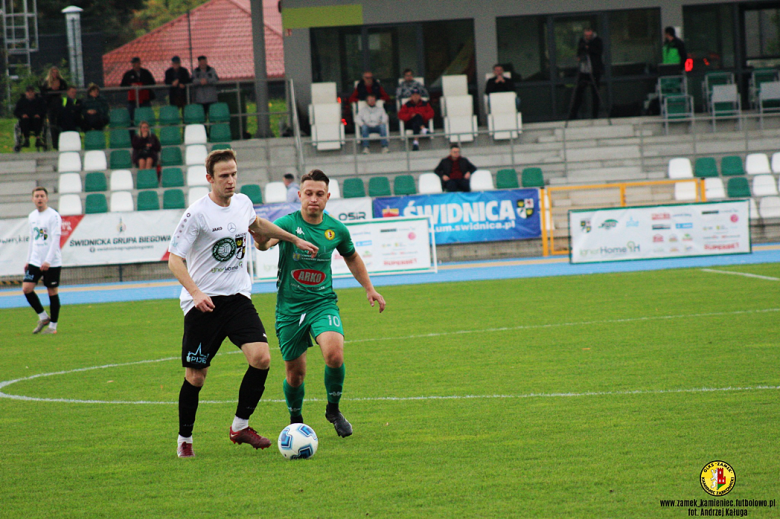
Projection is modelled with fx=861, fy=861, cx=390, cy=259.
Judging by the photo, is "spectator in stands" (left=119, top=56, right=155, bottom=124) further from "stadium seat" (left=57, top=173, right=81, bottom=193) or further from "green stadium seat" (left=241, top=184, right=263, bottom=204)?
"green stadium seat" (left=241, top=184, right=263, bottom=204)

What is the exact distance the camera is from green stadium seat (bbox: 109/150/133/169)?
24.5 m

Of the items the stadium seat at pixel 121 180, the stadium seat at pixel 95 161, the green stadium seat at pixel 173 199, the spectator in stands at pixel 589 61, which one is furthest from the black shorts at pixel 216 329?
the spectator in stands at pixel 589 61

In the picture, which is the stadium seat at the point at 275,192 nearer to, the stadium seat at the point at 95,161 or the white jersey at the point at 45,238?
the stadium seat at the point at 95,161

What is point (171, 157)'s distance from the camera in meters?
24.4

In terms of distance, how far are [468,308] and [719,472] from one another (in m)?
8.77

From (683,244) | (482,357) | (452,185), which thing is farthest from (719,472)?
(452,185)

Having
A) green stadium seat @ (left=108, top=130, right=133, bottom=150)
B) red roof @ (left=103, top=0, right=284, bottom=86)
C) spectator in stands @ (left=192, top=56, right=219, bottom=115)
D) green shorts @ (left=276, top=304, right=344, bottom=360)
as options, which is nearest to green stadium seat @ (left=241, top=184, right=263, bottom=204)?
Result: spectator in stands @ (left=192, top=56, right=219, bottom=115)

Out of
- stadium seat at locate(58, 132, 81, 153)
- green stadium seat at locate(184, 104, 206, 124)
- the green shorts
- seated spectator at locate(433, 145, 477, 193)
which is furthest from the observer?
green stadium seat at locate(184, 104, 206, 124)

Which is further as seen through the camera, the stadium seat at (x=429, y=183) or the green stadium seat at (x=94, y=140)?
the green stadium seat at (x=94, y=140)

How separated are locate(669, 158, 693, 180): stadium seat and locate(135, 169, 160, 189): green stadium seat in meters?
14.1

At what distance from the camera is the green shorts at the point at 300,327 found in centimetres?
618

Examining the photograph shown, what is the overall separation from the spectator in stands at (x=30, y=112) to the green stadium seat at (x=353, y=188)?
998cm

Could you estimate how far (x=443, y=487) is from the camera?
4836 mm

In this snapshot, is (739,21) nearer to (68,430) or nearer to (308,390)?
(308,390)
